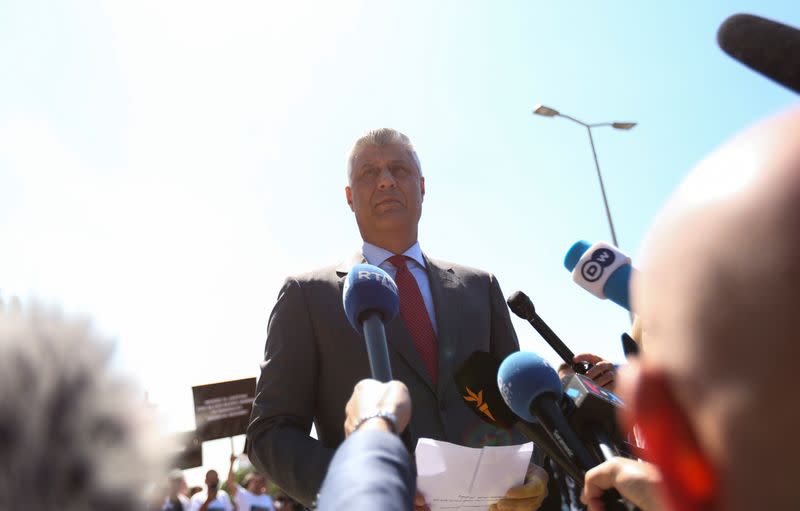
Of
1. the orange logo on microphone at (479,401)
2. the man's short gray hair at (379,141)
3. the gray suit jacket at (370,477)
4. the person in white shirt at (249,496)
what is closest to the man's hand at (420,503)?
the orange logo on microphone at (479,401)

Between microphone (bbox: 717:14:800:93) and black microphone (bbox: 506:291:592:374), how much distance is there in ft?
4.95

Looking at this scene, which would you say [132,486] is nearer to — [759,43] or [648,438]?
[648,438]

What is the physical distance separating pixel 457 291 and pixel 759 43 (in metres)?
1.64

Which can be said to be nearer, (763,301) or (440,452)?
(763,301)

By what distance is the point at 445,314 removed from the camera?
2.42 m

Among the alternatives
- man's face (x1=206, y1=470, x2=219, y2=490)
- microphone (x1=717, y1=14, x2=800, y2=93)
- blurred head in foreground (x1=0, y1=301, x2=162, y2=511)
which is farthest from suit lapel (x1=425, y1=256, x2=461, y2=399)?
man's face (x1=206, y1=470, x2=219, y2=490)

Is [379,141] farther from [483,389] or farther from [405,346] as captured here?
[483,389]

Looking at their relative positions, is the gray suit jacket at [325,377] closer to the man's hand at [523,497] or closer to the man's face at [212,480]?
the man's hand at [523,497]

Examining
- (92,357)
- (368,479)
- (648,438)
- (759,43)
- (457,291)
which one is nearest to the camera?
(648,438)

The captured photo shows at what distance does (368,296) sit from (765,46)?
A: 3.17 feet

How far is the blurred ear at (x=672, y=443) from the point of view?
1.74 ft

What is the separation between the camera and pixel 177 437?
74 centimetres

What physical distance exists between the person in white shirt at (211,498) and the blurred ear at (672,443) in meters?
9.74

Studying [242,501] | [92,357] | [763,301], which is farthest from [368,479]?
[242,501]
